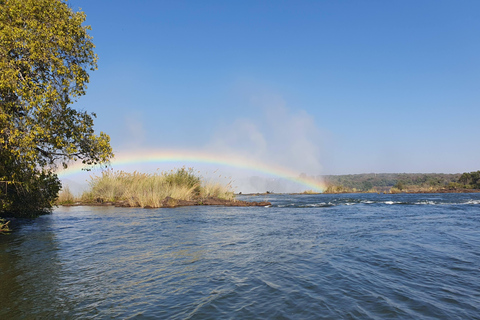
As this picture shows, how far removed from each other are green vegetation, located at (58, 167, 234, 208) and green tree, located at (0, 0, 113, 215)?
12232 millimetres

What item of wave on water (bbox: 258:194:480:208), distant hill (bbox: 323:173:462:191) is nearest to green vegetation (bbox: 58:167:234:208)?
wave on water (bbox: 258:194:480:208)

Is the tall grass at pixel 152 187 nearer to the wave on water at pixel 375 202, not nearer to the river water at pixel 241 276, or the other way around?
the wave on water at pixel 375 202

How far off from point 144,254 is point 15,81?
5452mm

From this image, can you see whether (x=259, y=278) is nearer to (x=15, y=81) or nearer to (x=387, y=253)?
(x=387, y=253)

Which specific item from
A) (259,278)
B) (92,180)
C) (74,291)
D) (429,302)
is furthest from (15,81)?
(92,180)

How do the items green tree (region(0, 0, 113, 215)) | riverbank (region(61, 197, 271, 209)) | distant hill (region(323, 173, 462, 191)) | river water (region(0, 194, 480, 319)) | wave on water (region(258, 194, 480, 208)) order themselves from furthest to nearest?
distant hill (region(323, 173, 462, 191)) → wave on water (region(258, 194, 480, 208)) → riverbank (region(61, 197, 271, 209)) → green tree (region(0, 0, 113, 215)) → river water (region(0, 194, 480, 319))

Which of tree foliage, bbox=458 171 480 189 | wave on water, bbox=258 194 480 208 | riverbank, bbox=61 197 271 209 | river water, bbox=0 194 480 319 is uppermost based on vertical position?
tree foliage, bbox=458 171 480 189

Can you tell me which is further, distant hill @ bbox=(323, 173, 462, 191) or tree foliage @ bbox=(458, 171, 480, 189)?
distant hill @ bbox=(323, 173, 462, 191)

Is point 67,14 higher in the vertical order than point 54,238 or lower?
higher

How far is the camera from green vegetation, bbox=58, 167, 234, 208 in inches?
924

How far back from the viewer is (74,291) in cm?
463

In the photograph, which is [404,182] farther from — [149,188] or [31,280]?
[31,280]

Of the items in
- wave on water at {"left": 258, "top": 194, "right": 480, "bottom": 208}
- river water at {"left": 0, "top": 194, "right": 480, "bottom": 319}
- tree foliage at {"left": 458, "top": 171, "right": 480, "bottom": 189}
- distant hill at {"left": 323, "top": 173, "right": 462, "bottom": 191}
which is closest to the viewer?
river water at {"left": 0, "top": 194, "right": 480, "bottom": 319}

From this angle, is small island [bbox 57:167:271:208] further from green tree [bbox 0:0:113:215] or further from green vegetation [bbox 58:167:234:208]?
green tree [bbox 0:0:113:215]
